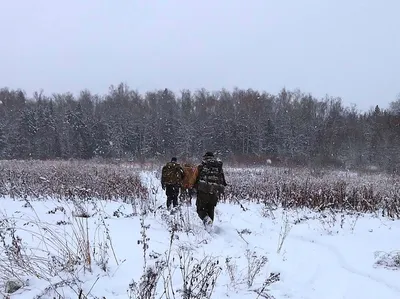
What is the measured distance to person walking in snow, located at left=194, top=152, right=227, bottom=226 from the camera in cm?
809

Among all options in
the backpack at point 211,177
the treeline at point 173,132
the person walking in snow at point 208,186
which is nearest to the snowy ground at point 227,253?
the person walking in snow at point 208,186

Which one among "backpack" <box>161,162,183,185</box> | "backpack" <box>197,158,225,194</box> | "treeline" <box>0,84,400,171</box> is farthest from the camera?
"treeline" <box>0,84,400,171</box>

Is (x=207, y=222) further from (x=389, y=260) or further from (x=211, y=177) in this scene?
(x=389, y=260)

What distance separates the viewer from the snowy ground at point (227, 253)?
4.16 m

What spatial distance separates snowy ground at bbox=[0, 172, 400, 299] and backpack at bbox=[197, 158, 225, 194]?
2.46 ft

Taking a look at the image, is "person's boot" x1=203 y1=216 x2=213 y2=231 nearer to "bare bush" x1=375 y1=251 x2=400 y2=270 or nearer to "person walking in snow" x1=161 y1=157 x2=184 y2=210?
"person walking in snow" x1=161 y1=157 x2=184 y2=210

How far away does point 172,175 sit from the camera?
1067cm

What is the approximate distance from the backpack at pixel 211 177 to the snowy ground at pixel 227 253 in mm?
751

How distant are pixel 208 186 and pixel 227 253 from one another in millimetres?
2187

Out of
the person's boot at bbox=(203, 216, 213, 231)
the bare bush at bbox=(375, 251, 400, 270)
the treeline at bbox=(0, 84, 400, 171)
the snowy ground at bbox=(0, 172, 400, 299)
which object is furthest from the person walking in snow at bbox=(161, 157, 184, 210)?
the treeline at bbox=(0, 84, 400, 171)

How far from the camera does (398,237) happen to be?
25.0 feet

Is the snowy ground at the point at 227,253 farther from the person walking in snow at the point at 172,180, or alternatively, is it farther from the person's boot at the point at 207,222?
the person walking in snow at the point at 172,180

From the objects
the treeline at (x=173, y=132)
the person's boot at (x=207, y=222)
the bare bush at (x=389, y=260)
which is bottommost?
the bare bush at (x=389, y=260)

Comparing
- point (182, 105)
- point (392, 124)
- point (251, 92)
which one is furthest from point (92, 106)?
point (392, 124)
